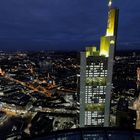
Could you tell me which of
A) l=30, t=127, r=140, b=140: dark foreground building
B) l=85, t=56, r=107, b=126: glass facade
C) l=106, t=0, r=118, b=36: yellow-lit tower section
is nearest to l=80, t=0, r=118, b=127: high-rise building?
l=85, t=56, r=107, b=126: glass facade

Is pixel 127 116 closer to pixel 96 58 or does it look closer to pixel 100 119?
pixel 100 119

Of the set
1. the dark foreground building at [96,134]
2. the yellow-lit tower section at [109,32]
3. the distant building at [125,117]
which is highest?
the yellow-lit tower section at [109,32]

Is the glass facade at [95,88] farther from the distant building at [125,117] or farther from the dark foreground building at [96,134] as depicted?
the dark foreground building at [96,134]

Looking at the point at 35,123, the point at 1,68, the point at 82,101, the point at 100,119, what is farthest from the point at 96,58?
the point at 1,68

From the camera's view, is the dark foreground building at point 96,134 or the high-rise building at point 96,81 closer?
the dark foreground building at point 96,134

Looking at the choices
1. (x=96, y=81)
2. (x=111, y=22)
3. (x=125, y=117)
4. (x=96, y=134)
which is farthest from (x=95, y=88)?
(x=96, y=134)

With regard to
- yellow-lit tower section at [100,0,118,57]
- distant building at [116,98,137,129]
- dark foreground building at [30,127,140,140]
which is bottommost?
distant building at [116,98,137,129]

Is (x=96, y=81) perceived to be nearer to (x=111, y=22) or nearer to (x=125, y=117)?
(x=125, y=117)

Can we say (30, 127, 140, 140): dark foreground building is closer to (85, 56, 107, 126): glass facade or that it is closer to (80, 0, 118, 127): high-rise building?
(80, 0, 118, 127): high-rise building

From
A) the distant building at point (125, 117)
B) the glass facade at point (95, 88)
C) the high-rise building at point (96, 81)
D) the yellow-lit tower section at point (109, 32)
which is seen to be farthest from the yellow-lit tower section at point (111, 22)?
the distant building at point (125, 117)
